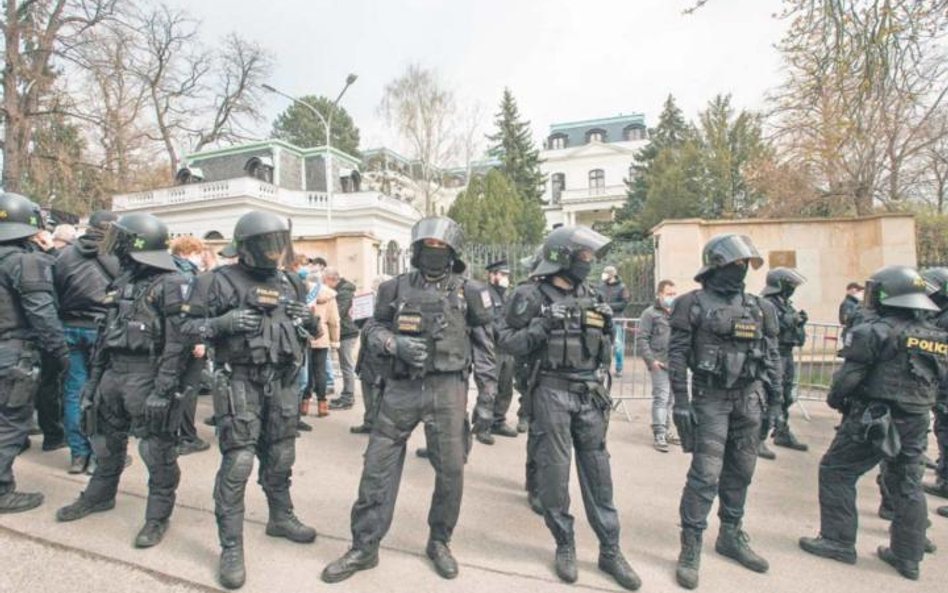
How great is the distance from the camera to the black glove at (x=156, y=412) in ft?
11.3

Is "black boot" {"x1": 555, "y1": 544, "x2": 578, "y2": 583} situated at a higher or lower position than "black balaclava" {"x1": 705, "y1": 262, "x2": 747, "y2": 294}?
lower

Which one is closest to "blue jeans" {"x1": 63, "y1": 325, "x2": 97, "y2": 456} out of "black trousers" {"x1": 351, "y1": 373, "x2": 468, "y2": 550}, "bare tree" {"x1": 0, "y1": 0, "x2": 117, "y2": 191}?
"black trousers" {"x1": 351, "y1": 373, "x2": 468, "y2": 550}

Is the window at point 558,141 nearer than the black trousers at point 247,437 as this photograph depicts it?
No

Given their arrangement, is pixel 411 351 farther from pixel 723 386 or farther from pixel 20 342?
pixel 20 342

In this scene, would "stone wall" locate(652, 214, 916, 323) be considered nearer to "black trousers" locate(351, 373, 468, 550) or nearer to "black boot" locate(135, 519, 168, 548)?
"black trousers" locate(351, 373, 468, 550)

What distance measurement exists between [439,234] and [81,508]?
3289mm

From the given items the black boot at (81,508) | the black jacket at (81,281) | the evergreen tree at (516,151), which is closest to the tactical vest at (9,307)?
the black jacket at (81,281)

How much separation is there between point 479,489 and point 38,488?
3653 mm

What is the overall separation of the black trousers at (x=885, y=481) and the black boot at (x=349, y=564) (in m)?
3.12

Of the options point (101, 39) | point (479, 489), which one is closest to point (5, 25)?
point (101, 39)

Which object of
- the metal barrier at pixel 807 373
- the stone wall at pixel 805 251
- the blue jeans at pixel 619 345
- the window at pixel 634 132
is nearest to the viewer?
the metal barrier at pixel 807 373

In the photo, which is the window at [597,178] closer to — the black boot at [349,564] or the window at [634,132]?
the window at [634,132]

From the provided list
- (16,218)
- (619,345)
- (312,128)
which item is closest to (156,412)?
(16,218)

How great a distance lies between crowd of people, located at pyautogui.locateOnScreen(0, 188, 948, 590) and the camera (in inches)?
134
